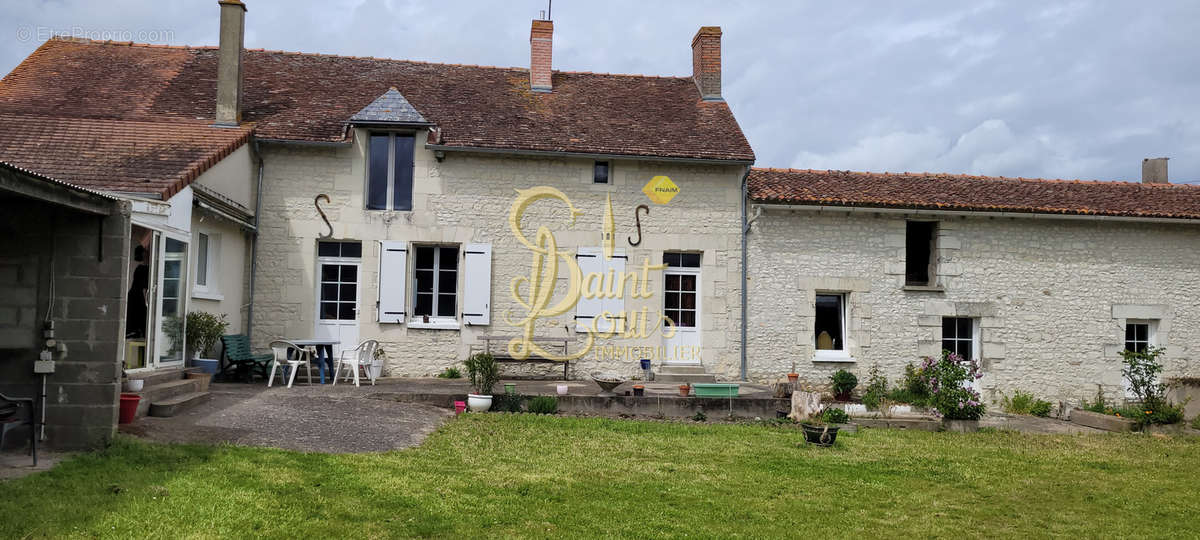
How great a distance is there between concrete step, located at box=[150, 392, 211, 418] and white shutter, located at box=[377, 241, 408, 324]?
359 centimetres

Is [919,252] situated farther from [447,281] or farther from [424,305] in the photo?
[424,305]

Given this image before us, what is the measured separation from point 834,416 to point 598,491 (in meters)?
4.99

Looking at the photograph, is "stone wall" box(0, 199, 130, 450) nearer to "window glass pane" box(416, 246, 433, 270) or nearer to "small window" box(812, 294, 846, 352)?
"window glass pane" box(416, 246, 433, 270)

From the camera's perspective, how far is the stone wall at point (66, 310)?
6.68 metres

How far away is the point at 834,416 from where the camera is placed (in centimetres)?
1041

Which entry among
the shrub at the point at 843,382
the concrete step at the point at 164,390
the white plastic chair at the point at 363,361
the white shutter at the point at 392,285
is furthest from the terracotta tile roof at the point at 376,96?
the concrete step at the point at 164,390

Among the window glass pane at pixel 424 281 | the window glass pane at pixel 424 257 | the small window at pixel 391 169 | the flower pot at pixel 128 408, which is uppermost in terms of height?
the small window at pixel 391 169

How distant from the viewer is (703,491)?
6.47 meters

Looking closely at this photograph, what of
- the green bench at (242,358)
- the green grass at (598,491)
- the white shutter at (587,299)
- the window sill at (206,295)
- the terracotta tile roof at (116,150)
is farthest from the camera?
the white shutter at (587,299)

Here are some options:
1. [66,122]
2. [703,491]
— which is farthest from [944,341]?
[66,122]

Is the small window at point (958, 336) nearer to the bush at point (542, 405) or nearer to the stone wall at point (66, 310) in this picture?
the bush at point (542, 405)

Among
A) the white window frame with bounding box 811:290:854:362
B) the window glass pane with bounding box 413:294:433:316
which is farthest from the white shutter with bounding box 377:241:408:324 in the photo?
the white window frame with bounding box 811:290:854:362

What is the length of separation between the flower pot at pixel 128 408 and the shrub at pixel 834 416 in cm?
728

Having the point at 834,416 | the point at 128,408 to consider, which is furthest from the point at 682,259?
the point at 128,408
